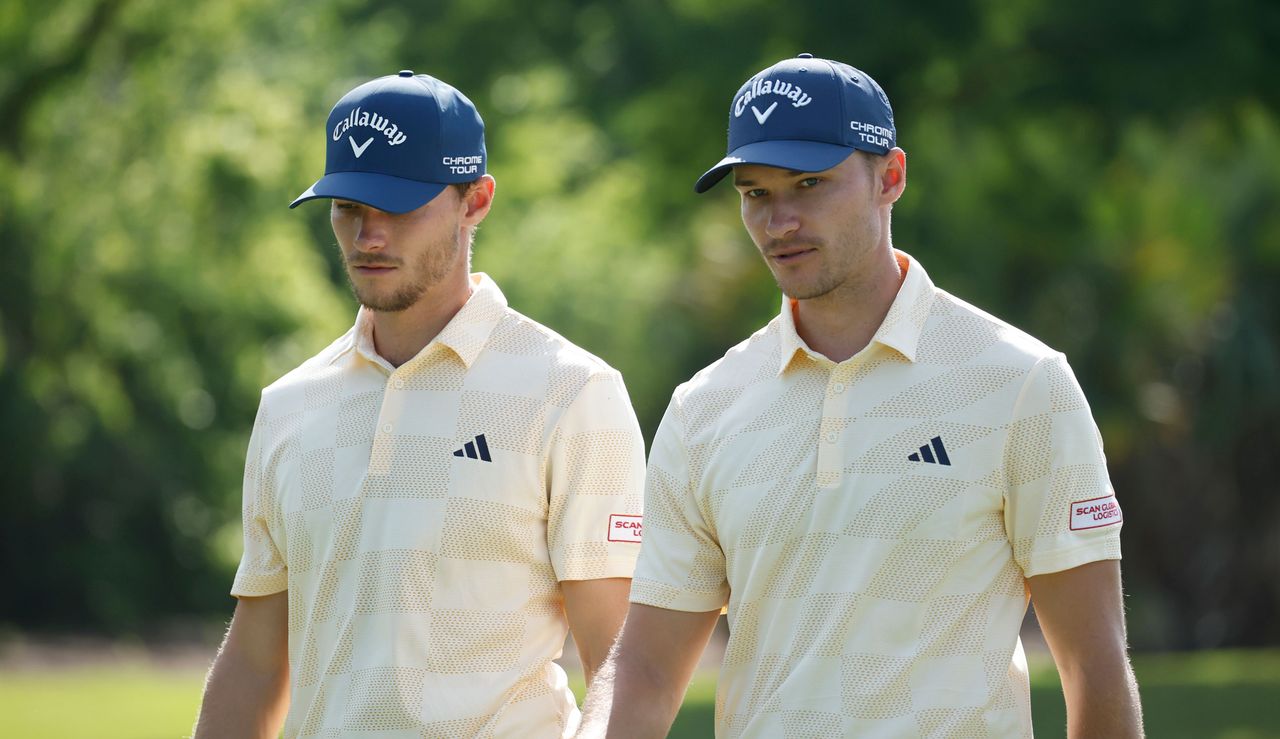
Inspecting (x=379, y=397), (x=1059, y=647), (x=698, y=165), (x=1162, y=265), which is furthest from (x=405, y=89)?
(x=1162, y=265)

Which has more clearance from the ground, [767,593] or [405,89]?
[405,89]

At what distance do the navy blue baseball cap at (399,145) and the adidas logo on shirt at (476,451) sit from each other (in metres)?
0.50

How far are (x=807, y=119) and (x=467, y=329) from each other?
914 millimetres

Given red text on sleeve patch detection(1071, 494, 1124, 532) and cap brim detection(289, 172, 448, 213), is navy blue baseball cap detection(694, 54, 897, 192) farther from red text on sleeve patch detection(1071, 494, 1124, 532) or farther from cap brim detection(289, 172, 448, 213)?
red text on sleeve patch detection(1071, 494, 1124, 532)

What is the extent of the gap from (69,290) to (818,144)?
15.0 m

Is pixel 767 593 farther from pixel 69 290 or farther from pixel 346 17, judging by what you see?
pixel 69 290

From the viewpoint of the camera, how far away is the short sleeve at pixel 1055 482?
10.3 feet

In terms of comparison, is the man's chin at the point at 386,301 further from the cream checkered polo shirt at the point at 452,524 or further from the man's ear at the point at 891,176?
the man's ear at the point at 891,176

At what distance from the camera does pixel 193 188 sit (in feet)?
58.2

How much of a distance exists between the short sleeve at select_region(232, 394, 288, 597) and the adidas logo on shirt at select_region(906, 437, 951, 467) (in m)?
1.46

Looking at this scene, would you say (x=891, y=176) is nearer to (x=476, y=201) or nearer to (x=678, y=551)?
(x=678, y=551)

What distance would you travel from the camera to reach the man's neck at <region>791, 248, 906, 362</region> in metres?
3.42

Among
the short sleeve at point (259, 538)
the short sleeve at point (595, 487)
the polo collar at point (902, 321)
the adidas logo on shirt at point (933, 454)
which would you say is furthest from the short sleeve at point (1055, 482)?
the short sleeve at point (259, 538)

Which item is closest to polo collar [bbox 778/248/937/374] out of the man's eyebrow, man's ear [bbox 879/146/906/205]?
man's ear [bbox 879/146/906/205]
